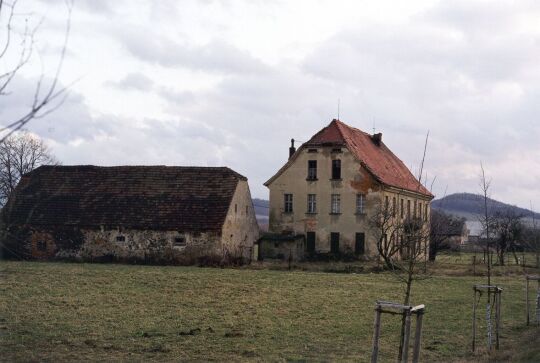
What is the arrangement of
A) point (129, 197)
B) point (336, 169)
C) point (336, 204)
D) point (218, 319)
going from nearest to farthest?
point (218, 319) → point (129, 197) → point (336, 204) → point (336, 169)

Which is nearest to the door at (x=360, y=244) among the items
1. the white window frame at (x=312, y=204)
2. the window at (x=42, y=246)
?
the white window frame at (x=312, y=204)

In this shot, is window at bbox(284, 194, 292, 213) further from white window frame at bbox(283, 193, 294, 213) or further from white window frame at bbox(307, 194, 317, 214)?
white window frame at bbox(307, 194, 317, 214)

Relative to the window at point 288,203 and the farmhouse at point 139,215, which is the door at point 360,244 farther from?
the farmhouse at point 139,215

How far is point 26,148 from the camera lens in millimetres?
60000

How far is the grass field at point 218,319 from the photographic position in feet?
41.9

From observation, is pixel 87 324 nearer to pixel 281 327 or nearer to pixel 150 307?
pixel 150 307

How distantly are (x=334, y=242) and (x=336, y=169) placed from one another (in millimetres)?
4834

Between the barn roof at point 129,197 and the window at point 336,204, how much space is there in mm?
7091

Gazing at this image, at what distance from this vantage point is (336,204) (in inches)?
1799

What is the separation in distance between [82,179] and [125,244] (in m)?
7.24

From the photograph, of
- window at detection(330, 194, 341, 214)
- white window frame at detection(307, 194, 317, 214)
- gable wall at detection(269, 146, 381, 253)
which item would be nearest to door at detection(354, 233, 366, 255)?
gable wall at detection(269, 146, 381, 253)

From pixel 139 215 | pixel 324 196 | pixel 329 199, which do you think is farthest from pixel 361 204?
pixel 139 215

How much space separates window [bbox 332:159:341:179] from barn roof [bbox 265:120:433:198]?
121cm

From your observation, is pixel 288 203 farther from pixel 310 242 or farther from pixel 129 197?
pixel 129 197
